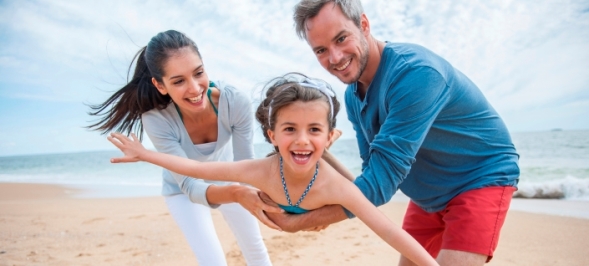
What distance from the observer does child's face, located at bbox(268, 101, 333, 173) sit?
234 centimetres

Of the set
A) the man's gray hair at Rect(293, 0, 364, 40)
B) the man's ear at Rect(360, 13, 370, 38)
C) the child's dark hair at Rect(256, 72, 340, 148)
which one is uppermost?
the man's gray hair at Rect(293, 0, 364, 40)

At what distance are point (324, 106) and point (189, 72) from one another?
1115mm

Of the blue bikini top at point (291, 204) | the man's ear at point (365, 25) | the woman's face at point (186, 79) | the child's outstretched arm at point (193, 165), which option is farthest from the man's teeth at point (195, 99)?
the man's ear at point (365, 25)

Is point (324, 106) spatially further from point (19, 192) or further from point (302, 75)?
point (19, 192)

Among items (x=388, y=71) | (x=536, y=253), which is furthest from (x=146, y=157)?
(x=536, y=253)

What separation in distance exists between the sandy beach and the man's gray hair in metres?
3.50

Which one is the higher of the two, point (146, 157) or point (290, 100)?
point (290, 100)

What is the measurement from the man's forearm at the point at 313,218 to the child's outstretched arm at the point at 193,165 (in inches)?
12.0

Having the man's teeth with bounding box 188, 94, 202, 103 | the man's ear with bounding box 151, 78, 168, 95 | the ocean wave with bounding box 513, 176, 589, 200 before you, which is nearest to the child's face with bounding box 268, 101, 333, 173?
the man's teeth with bounding box 188, 94, 202, 103

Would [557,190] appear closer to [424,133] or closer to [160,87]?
[424,133]

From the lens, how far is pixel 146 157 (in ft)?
9.25

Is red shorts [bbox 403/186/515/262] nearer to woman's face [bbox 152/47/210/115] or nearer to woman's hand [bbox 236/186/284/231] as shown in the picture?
woman's hand [bbox 236/186/284/231]

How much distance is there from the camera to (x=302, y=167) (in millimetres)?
2357

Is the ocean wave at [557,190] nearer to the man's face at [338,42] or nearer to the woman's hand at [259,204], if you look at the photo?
the man's face at [338,42]
